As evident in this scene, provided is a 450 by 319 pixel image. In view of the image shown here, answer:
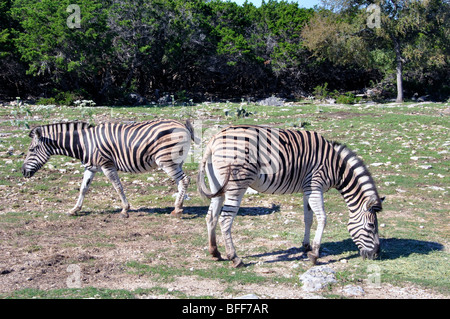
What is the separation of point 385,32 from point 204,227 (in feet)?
79.6

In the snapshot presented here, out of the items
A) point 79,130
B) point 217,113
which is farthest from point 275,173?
point 217,113

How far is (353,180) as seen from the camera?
6492 mm

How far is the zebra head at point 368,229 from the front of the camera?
6.29 m

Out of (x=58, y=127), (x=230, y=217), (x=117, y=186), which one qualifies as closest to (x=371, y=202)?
(x=230, y=217)

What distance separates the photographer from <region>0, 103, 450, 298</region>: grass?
586 cm

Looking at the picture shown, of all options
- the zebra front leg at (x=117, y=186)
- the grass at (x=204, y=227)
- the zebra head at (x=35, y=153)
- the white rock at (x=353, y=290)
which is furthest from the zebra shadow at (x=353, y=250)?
the zebra head at (x=35, y=153)

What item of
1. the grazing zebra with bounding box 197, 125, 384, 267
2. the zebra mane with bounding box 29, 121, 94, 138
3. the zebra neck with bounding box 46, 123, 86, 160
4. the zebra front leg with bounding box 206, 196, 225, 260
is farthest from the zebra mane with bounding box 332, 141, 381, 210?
the zebra mane with bounding box 29, 121, 94, 138

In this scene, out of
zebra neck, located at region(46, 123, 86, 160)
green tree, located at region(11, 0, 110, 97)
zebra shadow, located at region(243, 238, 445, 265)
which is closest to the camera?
zebra shadow, located at region(243, 238, 445, 265)

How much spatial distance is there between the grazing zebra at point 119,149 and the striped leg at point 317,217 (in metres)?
3.03

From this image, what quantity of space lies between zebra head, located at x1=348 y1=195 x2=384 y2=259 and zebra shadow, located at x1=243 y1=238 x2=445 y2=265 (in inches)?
9.1

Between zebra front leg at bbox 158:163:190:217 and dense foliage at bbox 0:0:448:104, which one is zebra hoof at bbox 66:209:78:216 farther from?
dense foliage at bbox 0:0:448:104

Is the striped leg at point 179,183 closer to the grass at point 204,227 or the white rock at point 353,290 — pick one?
the grass at point 204,227

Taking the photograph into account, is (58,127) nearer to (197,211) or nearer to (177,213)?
(177,213)
